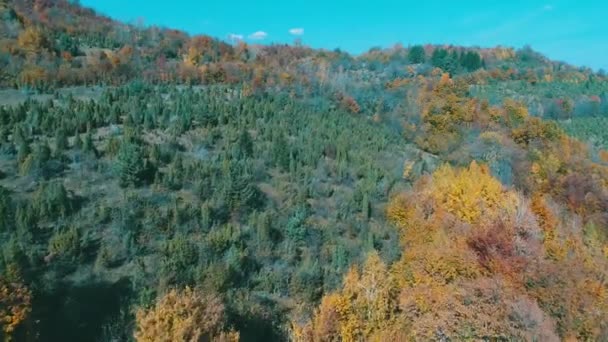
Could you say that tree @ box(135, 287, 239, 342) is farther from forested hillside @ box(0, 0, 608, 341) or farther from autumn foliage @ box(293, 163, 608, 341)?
autumn foliage @ box(293, 163, 608, 341)

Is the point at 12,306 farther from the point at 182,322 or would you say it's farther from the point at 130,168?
the point at 130,168

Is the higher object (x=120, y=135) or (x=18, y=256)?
(x=120, y=135)

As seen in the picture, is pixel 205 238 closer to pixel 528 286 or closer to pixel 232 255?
pixel 232 255

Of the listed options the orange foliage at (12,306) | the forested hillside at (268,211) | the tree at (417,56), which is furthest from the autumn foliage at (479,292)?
the tree at (417,56)

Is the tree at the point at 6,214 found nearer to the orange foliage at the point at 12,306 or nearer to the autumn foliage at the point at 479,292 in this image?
the orange foliage at the point at 12,306

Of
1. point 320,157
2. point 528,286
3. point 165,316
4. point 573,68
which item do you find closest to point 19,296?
point 165,316

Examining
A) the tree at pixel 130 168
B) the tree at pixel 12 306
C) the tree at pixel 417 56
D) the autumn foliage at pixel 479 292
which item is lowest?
the autumn foliage at pixel 479 292

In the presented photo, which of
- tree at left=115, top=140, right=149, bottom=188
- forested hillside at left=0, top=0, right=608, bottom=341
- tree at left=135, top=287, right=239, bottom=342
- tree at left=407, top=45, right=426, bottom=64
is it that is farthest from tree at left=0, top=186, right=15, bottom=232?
tree at left=407, top=45, right=426, bottom=64
